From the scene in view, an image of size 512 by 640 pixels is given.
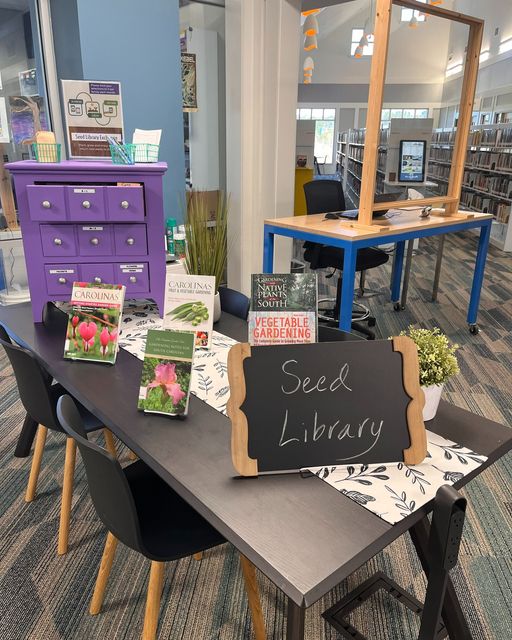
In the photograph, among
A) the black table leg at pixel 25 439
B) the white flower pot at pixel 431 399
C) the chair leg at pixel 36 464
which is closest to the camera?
the white flower pot at pixel 431 399

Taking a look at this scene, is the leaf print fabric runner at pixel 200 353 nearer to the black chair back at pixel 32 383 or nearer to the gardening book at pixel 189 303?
the gardening book at pixel 189 303

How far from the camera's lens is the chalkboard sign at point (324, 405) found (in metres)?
1.02

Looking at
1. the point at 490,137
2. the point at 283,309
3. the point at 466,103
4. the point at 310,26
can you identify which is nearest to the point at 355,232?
the point at 466,103

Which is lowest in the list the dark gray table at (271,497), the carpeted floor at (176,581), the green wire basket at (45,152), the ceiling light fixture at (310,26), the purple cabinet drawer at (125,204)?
the carpeted floor at (176,581)

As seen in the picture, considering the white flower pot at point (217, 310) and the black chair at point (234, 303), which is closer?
the white flower pot at point (217, 310)

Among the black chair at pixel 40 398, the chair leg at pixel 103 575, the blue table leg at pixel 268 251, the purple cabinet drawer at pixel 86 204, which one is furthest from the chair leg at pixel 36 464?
the blue table leg at pixel 268 251

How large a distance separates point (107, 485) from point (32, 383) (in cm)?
67

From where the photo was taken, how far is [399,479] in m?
1.03

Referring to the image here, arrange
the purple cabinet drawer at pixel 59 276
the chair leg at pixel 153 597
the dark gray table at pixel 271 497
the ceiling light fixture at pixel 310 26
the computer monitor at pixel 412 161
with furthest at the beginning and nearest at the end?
the ceiling light fixture at pixel 310 26 < the computer monitor at pixel 412 161 < the purple cabinet drawer at pixel 59 276 < the chair leg at pixel 153 597 < the dark gray table at pixel 271 497

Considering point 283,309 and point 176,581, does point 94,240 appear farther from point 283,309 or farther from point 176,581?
point 176,581

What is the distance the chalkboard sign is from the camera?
102cm

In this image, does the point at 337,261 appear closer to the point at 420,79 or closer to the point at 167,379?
the point at 167,379

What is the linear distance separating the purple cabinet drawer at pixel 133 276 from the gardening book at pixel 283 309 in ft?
2.60

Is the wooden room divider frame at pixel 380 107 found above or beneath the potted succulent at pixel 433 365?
above
